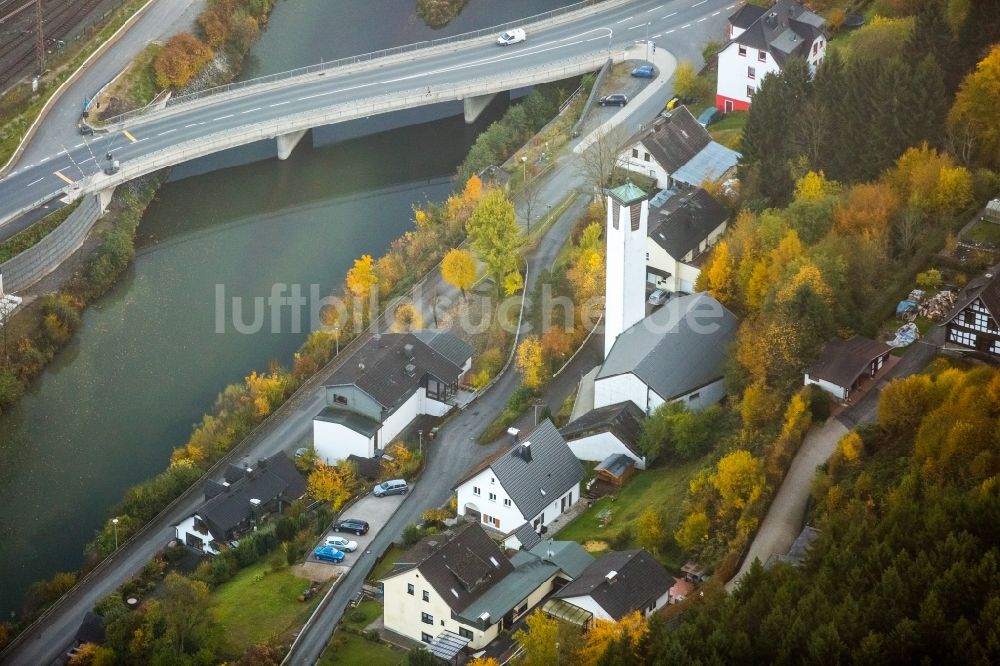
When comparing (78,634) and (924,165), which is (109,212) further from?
(924,165)

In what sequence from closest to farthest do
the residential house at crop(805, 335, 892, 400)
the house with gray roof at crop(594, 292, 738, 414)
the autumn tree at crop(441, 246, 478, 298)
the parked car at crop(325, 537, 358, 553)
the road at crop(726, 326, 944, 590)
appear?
1. the road at crop(726, 326, 944, 590)
2. the residential house at crop(805, 335, 892, 400)
3. the parked car at crop(325, 537, 358, 553)
4. the house with gray roof at crop(594, 292, 738, 414)
5. the autumn tree at crop(441, 246, 478, 298)

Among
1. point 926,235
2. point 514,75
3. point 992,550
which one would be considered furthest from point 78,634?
point 514,75

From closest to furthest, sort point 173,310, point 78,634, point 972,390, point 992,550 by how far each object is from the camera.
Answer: point 992,550
point 972,390
point 78,634
point 173,310

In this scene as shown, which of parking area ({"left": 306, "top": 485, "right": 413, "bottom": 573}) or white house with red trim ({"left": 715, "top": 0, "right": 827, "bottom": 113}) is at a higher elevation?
parking area ({"left": 306, "top": 485, "right": 413, "bottom": 573})

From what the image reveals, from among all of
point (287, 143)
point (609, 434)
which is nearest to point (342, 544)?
point (609, 434)

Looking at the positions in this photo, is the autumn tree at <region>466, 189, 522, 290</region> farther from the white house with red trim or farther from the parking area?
the white house with red trim

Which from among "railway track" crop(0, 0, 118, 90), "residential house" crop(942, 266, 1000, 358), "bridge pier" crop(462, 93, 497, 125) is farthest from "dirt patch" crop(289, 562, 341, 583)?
"railway track" crop(0, 0, 118, 90)

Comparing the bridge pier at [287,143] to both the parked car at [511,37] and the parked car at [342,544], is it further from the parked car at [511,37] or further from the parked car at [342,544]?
the parked car at [342,544]
